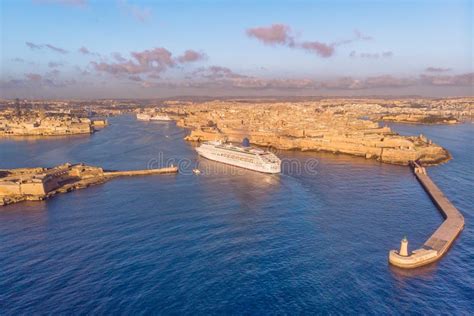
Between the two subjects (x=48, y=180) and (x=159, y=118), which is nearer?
(x=48, y=180)

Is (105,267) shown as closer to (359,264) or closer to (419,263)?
(359,264)

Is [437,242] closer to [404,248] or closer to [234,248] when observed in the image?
[404,248]

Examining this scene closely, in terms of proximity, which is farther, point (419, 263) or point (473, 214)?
point (473, 214)

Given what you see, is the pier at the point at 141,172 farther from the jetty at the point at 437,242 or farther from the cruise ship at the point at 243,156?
the jetty at the point at 437,242

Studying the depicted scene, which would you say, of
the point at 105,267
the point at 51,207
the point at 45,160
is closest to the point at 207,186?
the point at 51,207

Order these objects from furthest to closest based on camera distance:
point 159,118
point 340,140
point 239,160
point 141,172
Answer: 1. point 159,118
2. point 340,140
3. point 239,160
4. point 141,172

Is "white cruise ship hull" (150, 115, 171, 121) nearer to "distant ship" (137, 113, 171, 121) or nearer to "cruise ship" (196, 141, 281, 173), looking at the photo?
"distant ship" (137, 113, 171, 121)
